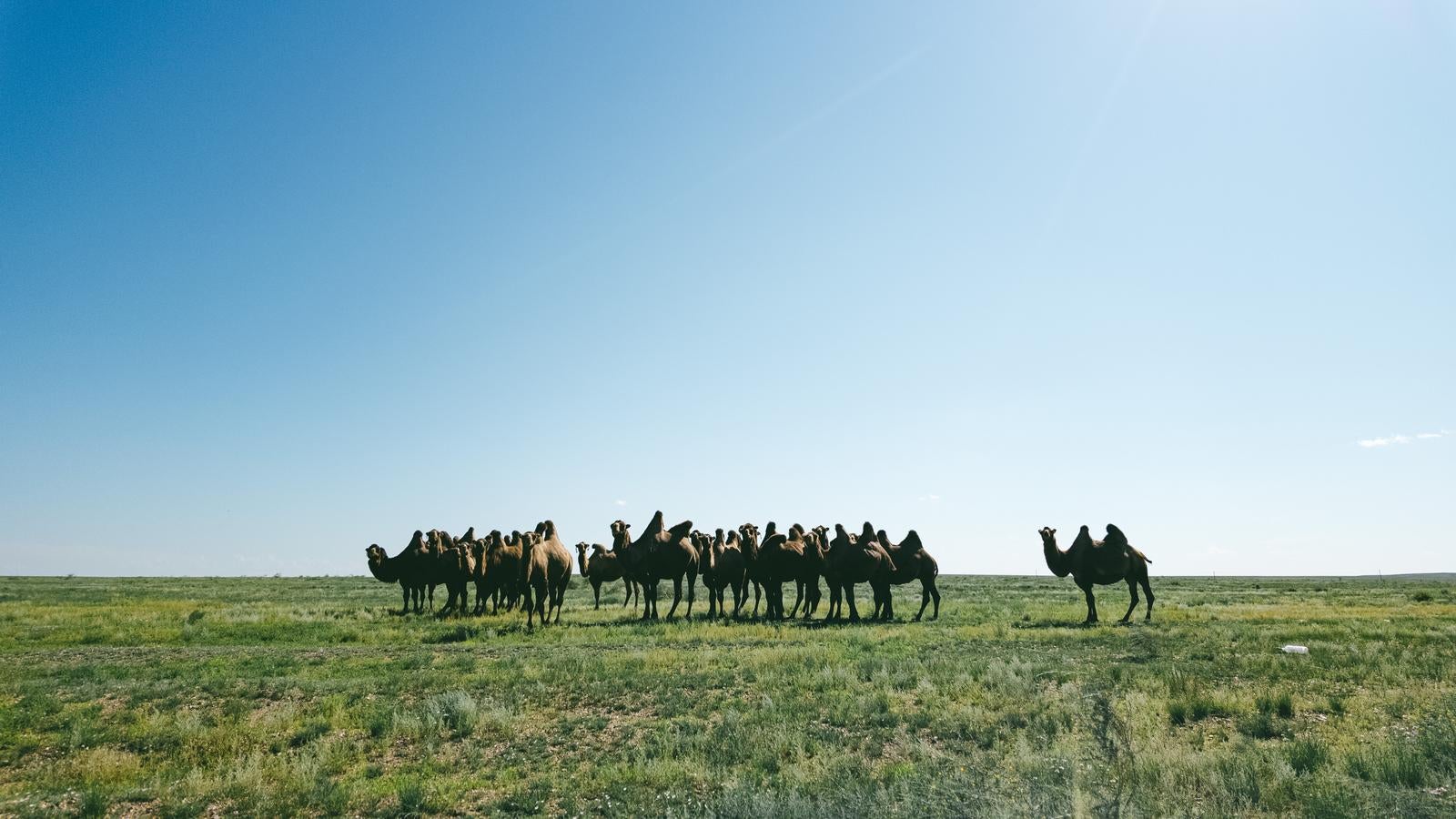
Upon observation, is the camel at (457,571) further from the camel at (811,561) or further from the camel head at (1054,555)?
the camel head at (1054,555)

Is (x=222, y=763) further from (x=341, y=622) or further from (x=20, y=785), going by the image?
(x=341, y=622)

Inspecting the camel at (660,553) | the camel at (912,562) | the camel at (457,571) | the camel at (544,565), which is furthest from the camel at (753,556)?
the camel at (457,571)

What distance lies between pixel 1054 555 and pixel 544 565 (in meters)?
17.3

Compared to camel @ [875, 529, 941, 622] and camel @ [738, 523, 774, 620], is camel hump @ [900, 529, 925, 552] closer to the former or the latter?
camel @ [875, 529, 941, 622]

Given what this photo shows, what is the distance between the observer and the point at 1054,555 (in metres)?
25.0

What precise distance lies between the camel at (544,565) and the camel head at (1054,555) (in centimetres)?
1660

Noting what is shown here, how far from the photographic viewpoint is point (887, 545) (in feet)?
83.4

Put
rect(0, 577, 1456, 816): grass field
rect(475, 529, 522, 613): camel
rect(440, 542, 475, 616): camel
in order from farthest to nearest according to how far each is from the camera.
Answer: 1. rect(440, 542, 475, 616): camel
2. rect(475, 529, 522, 613): camel
3. rect(0, 577, 1456, 816): grass field

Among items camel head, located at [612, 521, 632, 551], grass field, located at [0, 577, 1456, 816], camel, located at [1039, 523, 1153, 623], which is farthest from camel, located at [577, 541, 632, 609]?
camel, located at [1039, 523, 1153, 623]

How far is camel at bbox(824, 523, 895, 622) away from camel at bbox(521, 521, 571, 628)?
9025 millimetres

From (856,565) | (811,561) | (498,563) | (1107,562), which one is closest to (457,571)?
(498,563)

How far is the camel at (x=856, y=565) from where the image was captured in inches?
940

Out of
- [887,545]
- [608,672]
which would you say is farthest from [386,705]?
[887,545]

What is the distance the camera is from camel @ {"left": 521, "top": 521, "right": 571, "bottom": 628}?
866 inches
